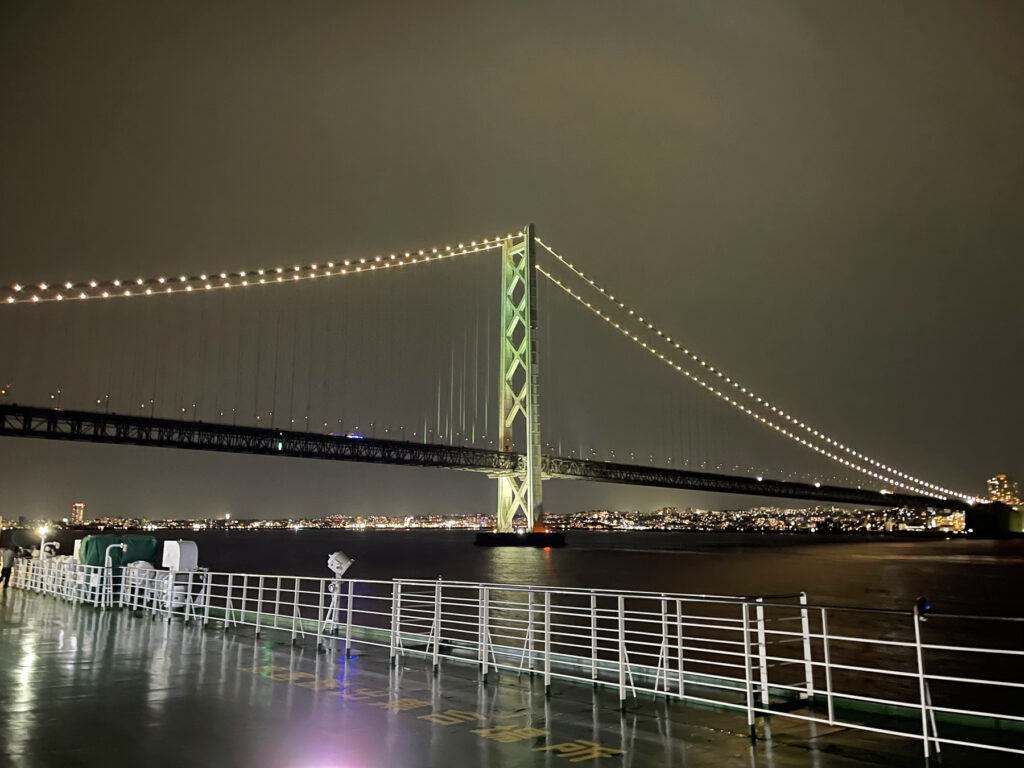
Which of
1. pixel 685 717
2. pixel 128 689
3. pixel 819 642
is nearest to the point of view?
pixel 685 717

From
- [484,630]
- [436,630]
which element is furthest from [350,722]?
[436,630]

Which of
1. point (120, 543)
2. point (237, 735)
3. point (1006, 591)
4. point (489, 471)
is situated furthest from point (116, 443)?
point (237, 735)

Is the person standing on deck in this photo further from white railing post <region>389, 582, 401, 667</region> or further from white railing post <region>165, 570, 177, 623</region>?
white railing post <region>389, 582, 401, 667</region>

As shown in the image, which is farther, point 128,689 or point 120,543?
point 120,543

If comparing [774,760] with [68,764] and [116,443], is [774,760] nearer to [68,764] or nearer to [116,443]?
[68,764]

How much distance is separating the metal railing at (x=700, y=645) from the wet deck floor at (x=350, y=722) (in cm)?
25

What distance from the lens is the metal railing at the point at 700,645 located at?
6.16m

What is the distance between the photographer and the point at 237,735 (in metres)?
5.75

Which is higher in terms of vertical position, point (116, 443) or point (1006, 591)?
point (116, 443)

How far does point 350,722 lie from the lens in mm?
6176

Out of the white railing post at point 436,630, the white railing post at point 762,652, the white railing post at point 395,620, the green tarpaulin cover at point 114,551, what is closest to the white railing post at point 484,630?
the white railing post at point 436,630

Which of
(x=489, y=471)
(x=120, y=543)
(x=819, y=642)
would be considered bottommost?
(x=819, y=642)

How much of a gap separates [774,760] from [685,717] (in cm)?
128

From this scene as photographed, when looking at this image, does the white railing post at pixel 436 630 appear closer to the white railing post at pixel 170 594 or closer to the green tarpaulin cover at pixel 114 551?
the white railing post at pixel 170 594
